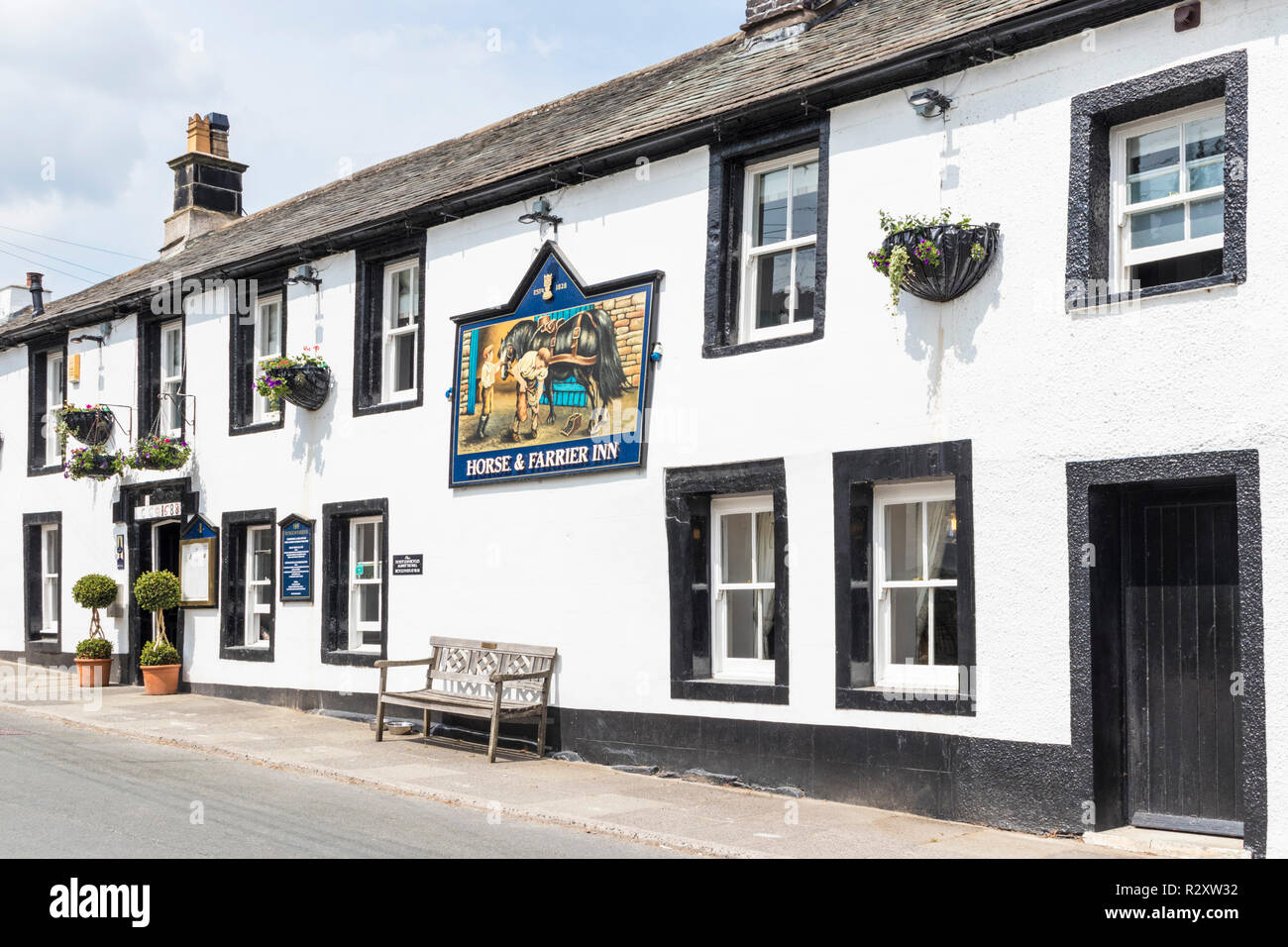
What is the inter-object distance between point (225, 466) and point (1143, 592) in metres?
12.5

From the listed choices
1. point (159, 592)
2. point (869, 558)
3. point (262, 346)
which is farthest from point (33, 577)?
point (869, 558)

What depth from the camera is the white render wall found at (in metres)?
8.51

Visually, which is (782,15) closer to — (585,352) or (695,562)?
(585,352)

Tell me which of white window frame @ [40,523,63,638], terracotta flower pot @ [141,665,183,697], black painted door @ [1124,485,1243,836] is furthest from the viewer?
white window frame @ [40,523,63,638]

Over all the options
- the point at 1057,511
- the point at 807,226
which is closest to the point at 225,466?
the point at 807,226

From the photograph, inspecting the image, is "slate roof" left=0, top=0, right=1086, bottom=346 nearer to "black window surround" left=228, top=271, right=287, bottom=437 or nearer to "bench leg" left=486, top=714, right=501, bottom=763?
"black window surround" left=228, top=271, right=287, bottom=437

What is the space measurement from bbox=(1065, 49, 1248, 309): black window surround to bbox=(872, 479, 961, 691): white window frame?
191cm

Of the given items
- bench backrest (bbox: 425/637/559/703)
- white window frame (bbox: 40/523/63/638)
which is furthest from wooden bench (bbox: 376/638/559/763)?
white window frame (bbox: 40/523/63/638)

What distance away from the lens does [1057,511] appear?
9250mm

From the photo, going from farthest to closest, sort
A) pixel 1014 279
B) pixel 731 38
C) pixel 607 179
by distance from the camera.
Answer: pixel 731 38 → pixel 607 179 → pixel 1014 279

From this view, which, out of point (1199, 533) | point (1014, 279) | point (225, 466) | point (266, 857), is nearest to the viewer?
point (266, 857)

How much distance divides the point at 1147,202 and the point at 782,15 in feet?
19.5

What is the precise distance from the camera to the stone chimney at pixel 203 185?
23375mm

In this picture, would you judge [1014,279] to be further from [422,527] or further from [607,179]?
[422,527]
